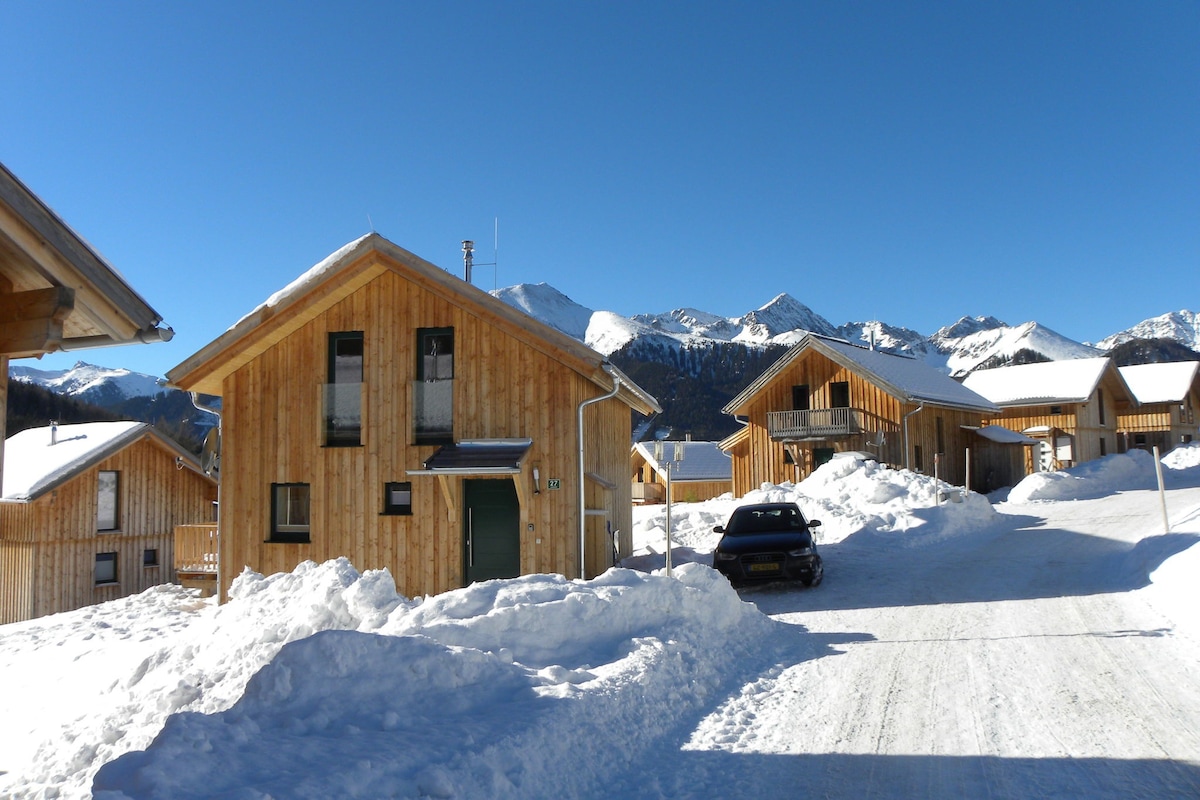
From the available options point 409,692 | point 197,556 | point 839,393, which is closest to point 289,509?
point 197,556

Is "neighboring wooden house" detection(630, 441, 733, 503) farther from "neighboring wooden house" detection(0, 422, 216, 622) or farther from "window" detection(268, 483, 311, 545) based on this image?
"window" detection(268, 483, 311, 545)

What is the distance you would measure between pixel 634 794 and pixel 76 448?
29.8 meters

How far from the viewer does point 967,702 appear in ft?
23.5

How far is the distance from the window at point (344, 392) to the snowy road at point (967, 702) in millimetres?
8072

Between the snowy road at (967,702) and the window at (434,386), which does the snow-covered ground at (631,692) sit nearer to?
the snowy road at (967,702)

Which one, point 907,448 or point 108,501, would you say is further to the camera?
point 907,448

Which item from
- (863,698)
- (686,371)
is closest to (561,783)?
(863,698)

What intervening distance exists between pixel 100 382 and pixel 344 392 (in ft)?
558

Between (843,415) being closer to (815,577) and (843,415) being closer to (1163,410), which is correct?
(815,577)

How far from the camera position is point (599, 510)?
14961mm

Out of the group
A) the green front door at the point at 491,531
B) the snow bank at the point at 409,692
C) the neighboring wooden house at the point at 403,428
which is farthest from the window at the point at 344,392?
the snow bank at the point at 409,692

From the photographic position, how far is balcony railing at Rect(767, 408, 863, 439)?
3291cm

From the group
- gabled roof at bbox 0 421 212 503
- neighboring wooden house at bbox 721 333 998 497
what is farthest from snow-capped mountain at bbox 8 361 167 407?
neighboring wooden house at bbox 721 333 998 497

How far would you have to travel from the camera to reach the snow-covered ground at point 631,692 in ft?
16.5
